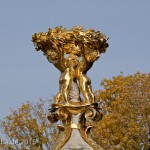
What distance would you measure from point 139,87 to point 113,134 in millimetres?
3267

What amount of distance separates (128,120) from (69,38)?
76.5ft

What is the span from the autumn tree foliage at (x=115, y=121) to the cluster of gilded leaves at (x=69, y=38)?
21513mm

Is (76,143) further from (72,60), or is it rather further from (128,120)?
(128,120)

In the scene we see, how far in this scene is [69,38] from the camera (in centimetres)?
816

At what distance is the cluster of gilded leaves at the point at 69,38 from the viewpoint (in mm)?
8078

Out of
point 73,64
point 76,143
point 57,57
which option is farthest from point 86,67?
point 76,143

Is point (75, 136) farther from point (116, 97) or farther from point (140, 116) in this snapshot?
point (116, 97)

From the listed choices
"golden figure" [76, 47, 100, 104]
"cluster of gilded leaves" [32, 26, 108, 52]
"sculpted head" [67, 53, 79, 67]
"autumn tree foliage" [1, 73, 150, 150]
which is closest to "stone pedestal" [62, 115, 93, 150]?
"golden figure" [76, 47, 100, 104]

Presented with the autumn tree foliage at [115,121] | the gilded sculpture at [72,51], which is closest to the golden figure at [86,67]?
the gilded sculpture at [72,51]

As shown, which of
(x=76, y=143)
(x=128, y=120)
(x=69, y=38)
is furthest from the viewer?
(x=128, y=120)

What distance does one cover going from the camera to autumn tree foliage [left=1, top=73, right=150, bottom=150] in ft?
100

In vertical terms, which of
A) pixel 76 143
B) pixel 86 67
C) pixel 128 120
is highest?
pixel 128 120

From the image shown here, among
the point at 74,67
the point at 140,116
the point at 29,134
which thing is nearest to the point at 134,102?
the point at 140,116

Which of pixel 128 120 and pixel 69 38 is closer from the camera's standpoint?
pixel 69 38
